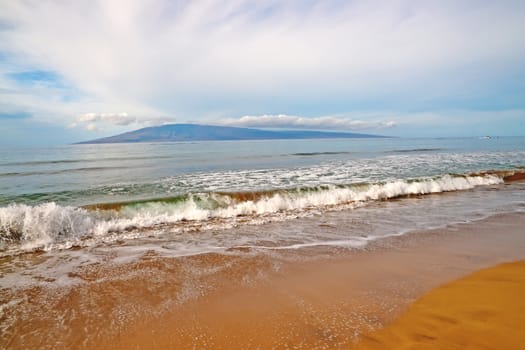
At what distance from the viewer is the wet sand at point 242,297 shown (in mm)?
3584

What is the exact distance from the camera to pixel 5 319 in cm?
414

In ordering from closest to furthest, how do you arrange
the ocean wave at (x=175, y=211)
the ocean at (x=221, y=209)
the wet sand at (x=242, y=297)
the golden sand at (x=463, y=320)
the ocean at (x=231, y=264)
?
the golden sand at (x=463, y=320) < the wet sand at (x=242, y=297) < the ocean at (x=231, y=264) < the ocean at (x=221, y=209) < the ocean wave at (x=175, y=211)

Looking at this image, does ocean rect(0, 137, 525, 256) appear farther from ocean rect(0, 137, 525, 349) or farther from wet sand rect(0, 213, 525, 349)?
wet sand rect(0, 213, 525, 349)

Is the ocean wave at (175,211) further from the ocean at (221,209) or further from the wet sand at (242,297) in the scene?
the wet sand at (242,297)

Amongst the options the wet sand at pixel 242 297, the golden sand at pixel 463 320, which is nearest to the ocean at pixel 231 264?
the wet sand at pixel 242 297

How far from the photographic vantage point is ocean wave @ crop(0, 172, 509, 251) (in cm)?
882

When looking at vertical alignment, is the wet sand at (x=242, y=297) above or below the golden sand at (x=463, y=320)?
below

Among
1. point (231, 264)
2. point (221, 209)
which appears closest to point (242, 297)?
point (231, 264)

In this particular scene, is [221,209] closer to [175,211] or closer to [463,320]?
[175,211]

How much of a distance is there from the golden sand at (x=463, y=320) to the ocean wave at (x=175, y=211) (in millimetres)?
6759

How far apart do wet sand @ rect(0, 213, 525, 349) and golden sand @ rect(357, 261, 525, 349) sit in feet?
0.58

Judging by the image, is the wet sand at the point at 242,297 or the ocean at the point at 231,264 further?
the ocean at the point at 231,264

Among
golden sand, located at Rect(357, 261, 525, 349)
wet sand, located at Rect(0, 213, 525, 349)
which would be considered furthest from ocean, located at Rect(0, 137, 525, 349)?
golden sand, located at Rect(357, 261, 525, 349)

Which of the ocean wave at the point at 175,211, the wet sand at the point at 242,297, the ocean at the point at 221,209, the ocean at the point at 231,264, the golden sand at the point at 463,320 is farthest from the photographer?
the ocean wave at the point at 175,211
